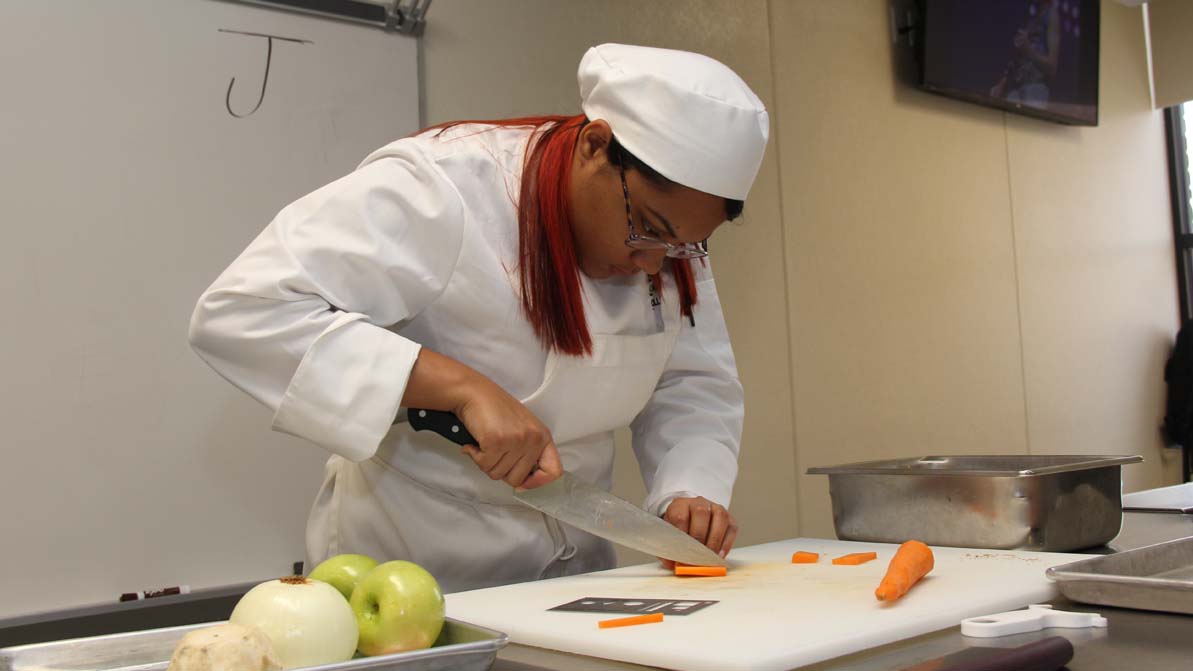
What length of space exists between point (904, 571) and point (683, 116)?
61cm

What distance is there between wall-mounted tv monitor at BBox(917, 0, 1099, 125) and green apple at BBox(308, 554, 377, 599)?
127 inches

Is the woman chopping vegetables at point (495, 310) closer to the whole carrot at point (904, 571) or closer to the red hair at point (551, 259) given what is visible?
the red hair at point (551, 259)

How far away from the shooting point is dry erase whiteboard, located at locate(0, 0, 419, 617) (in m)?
1.90

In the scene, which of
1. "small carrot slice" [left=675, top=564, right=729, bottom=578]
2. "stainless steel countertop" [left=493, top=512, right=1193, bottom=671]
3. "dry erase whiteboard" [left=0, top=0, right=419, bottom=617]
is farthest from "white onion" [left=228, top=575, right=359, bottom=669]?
"dry erase whiteboard" [left=0, top=0, right=419, bottom=617]

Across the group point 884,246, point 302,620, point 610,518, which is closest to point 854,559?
point 610,518

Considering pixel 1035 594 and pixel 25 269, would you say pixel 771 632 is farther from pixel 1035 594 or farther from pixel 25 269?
pixel 25 269

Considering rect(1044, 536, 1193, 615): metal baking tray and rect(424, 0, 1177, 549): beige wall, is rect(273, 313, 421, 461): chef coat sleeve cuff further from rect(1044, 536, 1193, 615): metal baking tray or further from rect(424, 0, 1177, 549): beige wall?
rect(424, 0, 1177, 549): beige wall

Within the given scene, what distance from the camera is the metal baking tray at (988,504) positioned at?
1407mm

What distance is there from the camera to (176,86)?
207 cm

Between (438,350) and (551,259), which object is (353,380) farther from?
(551,259)

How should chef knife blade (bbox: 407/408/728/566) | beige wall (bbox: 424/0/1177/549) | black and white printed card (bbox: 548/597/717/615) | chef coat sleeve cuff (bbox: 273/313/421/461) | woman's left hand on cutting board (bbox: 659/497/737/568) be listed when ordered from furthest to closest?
1. beige wall (bbox: 424/0/1177/549)
2. woman's left hand on cutting board (bbox: 659/497/737/568)
3. chef knife blade (bbox: 407/408/728/566)
4. chef coat sleeve cuff (bbox: 273/313/421/461)
5. black and white printed card (bbox: 548/597/717/615)

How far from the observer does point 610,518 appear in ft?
4.51

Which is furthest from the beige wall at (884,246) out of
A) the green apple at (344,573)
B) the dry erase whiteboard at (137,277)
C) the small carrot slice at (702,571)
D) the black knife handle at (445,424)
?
the green apple at (344,573)

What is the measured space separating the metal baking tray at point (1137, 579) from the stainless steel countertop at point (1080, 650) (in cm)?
1
